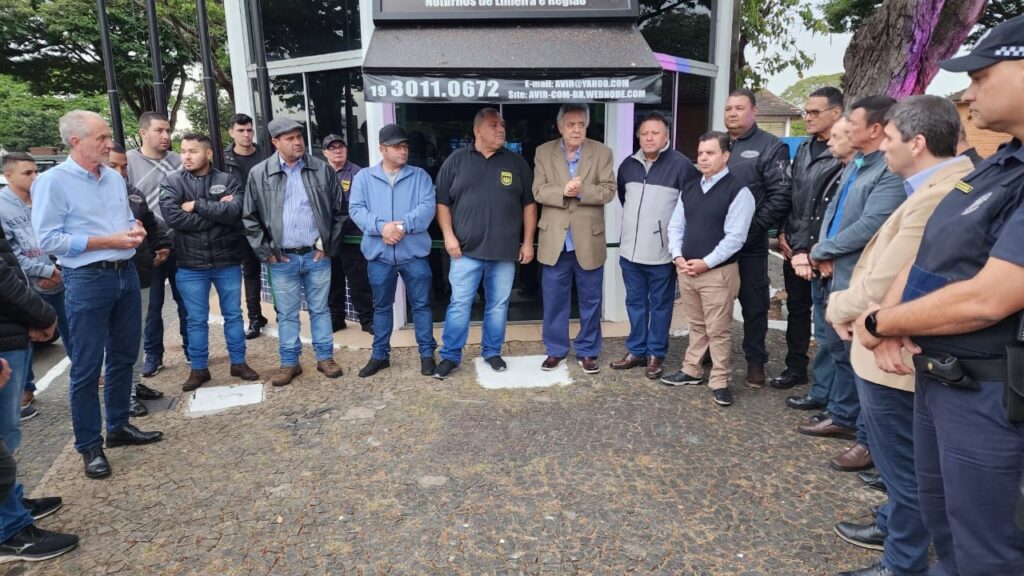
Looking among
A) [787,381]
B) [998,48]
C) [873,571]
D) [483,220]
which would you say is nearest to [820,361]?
[787,381]

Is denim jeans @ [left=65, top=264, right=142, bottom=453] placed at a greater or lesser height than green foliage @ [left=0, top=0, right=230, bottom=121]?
lesser

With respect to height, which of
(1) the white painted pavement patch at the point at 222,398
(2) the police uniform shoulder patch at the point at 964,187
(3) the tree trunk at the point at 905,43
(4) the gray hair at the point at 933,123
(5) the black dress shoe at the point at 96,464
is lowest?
(1) the white painted pavement patch at the point at 222,398

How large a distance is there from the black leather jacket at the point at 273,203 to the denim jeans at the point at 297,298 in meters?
0.15

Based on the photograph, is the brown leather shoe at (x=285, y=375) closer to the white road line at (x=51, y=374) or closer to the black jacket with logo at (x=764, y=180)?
the white road line at (x=51, y=374)

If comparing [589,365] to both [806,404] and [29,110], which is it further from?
[29,110]

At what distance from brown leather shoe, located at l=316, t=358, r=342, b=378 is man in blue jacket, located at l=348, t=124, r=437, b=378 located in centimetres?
19

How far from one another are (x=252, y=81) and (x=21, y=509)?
16.1 ft

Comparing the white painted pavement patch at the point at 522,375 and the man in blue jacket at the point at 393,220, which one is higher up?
the man in blue jacket at the point at 393,220

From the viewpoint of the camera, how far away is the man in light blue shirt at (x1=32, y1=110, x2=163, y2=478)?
3350 millimetres

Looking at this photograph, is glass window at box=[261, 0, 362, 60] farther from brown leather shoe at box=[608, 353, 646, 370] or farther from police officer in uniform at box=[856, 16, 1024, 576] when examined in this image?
police officer in uniform at box=[856, 16, 1024, 576]

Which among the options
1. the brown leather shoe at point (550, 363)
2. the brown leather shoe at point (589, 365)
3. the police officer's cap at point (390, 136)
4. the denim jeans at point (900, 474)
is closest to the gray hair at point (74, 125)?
the police officer's cap at point (390, 136)

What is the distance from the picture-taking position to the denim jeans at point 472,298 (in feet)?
16.1

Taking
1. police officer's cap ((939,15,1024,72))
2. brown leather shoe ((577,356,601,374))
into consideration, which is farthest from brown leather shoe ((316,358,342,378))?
police officer's cap ((939,15,1024,72))

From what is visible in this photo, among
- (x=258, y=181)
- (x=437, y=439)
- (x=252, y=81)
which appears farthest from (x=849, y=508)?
(x=252, y=81)
